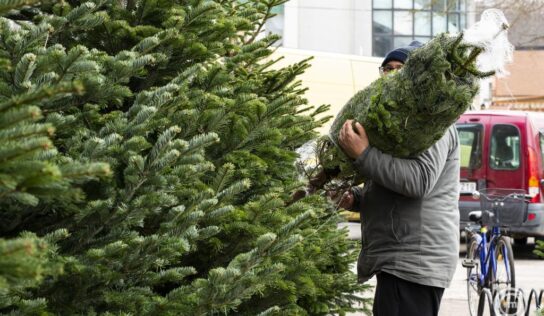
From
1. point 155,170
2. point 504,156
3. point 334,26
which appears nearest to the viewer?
point 155,170

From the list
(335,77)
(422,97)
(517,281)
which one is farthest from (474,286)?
(335,77)

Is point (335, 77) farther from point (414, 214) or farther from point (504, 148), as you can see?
point (414, 214)

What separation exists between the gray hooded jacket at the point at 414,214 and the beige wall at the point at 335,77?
51.1 feet

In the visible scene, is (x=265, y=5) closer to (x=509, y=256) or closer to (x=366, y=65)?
(x=509, y=256)

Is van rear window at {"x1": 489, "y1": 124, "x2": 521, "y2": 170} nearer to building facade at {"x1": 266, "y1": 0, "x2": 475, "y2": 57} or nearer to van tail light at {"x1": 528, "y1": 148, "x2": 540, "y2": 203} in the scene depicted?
van tail light at {"x1": 528, "y1": 148, "x2": 540, "y2": 203}

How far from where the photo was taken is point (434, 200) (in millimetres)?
3898

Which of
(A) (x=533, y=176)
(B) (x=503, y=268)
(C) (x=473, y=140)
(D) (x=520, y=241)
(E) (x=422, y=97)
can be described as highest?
(E) (x=422, y=97)

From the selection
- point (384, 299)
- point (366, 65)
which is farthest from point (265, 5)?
point (366, 65)

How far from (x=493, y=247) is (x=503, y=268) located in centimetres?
28

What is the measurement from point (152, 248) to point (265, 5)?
86.6 inches

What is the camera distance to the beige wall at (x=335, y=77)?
20.0m

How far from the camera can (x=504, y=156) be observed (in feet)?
51.2

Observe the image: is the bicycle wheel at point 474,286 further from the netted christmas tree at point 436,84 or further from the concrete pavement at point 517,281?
the netted christmas tree at point 436,84

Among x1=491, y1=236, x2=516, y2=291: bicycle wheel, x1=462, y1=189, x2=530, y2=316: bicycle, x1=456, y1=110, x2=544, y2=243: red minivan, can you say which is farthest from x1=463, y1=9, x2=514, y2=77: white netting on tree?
x1=456, y1=110, x2=544, y2=243: red minivan
